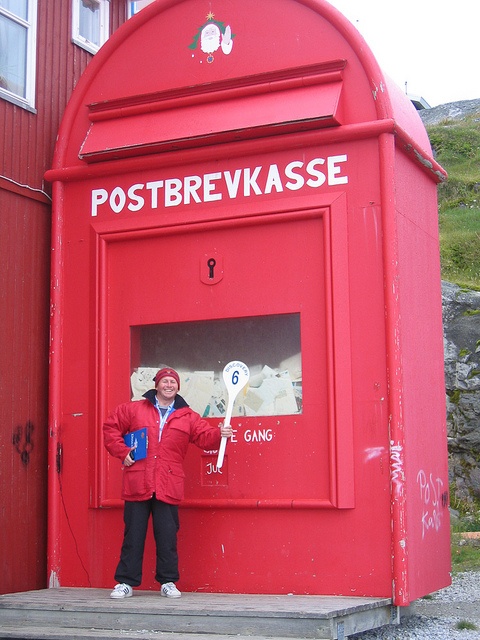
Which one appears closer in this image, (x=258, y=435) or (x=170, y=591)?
(x=170, y=591)

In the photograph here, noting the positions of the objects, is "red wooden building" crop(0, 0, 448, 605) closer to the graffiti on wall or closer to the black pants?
the graffiti on wall

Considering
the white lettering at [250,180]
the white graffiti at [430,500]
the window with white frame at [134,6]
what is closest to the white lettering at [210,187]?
the white lettering at [250,180]

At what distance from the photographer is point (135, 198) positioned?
7602mm

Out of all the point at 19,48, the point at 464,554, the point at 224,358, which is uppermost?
the point at 19,48

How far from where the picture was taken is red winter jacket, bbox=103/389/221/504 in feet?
21.8

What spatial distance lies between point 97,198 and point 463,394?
6328 millimetres

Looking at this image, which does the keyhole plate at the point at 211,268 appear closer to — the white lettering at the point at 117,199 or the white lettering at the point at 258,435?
the white lettering at the point at 117,199

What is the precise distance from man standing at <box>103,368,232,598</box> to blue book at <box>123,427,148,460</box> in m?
0.02

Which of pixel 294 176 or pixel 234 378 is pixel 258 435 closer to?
pixel 234 378

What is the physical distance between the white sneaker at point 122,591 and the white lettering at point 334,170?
124 inches

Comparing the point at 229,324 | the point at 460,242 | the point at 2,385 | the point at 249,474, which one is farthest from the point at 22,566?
the point at 460,242

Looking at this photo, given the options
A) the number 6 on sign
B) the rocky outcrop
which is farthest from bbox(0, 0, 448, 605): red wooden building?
the rocky outcrop

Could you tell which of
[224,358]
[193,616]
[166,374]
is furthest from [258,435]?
[193,616]

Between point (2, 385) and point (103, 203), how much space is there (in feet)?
5.33
